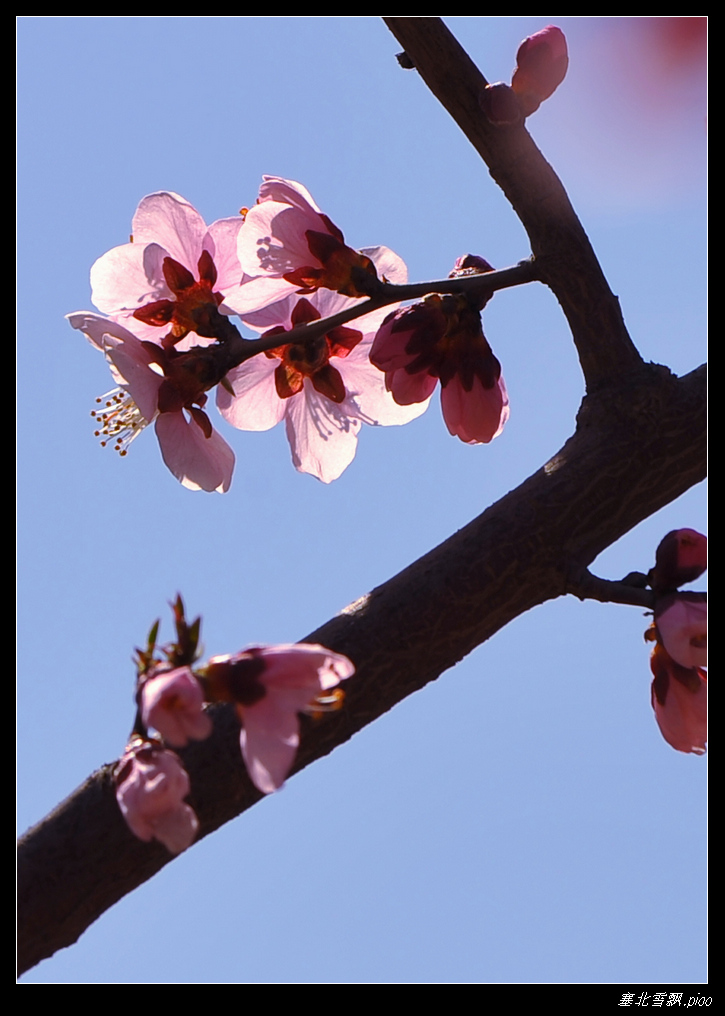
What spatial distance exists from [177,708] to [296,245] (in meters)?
0.83

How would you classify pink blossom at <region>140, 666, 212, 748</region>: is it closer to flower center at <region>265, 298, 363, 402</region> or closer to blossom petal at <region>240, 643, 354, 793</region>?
blossom petal at <region>240, 643, 354, 793</region>

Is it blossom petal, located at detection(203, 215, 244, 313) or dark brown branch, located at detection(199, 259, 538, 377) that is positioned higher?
blossom petal, located at detection(203, 215, 244, 313)

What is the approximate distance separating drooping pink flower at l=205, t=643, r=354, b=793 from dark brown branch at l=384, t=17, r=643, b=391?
28.1 inches

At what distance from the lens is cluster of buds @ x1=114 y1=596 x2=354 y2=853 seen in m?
0.87

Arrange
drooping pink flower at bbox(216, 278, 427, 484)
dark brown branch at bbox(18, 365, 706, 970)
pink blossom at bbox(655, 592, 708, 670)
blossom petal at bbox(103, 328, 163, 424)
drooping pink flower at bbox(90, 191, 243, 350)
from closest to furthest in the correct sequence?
dark brown branch at bbox(18, 365, 706, 970) < pink blossom at bbox(655, 592, 708, 670) < blossom petal at bbox(103, 328, 163, 424) < drooping pink flower at bbox(90, 191, 243, 350) < drooping pink flower at bbox(216, 278, 427, 484)

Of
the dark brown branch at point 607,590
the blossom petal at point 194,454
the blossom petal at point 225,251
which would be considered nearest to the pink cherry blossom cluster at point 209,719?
the dark brown branch at point 607,590

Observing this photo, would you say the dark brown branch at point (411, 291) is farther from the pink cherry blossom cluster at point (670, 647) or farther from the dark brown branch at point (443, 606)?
the pink cherry blossom cluster at point (670, 647)

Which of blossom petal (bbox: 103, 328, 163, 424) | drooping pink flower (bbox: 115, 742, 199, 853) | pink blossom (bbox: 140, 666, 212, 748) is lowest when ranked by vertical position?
drooping pink flower (bbox: 115, 742, 199, 853)

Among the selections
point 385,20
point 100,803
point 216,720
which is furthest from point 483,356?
point 100,803

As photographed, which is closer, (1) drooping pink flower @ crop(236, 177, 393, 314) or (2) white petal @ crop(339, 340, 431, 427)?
(1) drooping pink flower @ crop(236, 177, 393, 314)

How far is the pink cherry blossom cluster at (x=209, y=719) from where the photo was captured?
2.85 feet

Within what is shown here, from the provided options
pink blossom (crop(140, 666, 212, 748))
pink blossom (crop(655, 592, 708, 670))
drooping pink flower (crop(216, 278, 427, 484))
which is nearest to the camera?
pink blossom (crop(140, 666, 212, 748))

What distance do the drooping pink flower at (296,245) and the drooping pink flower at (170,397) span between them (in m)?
0.18

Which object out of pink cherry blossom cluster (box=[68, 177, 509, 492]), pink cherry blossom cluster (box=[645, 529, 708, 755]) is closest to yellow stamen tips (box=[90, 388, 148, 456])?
pink cherry blossom cluster (box=[68, 177, 509, 492])
